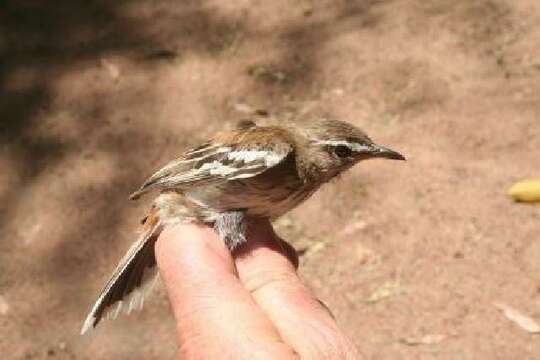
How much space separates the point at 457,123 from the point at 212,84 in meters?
2.50

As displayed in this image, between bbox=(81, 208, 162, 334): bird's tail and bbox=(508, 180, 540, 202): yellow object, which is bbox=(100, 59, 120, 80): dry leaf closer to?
bbox=(81, 208, 162, 334): bird's tail

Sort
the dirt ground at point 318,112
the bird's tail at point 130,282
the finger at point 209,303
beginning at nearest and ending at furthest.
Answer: the finger at point 209,303
the bird's tail at point 130,282
the dirt ground at point 318,112

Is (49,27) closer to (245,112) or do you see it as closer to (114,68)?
(114,68)

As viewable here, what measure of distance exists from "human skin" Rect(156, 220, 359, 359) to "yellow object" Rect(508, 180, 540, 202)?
2.83 meters

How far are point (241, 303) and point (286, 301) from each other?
1.10 ft

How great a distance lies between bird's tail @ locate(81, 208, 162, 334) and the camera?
454cm

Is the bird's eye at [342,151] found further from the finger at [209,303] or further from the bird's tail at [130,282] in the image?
the bird's tail at [130,282]

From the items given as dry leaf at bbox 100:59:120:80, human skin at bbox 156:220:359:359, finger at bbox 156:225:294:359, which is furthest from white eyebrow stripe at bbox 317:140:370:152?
dry leaf at bbox 100:59:120:80

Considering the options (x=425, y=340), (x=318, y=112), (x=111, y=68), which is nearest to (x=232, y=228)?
(x=425, y=340)

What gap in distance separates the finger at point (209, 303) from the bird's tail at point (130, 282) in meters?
0.53

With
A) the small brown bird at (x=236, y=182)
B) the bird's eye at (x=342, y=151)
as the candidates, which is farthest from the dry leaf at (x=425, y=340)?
the bird's eye at (x=342, y=151)

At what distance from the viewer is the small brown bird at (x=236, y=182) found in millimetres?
4355

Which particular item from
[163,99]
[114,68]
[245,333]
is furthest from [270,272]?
[114,68]

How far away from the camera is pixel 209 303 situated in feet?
11.1
